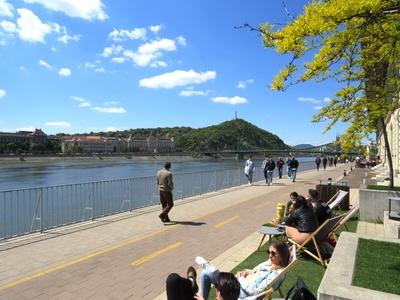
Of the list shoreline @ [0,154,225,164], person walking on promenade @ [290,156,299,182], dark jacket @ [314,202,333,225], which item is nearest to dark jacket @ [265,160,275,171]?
person walking on promenade @ [290,156,299,182]

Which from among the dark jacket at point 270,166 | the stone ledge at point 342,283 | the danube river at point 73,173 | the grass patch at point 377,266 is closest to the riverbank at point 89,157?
the danube river at point 73,173

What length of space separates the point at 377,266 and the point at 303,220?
2.16 m

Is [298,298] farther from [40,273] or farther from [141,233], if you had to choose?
[141,233]

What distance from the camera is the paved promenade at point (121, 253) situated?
5988mm

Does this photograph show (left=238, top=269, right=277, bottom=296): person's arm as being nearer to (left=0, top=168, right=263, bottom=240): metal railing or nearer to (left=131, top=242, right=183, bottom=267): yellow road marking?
(left=131, top=242, right=183, bottom=267): yellow road marking

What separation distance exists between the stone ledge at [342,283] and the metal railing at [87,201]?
723cm

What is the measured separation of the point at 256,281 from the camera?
4562mm

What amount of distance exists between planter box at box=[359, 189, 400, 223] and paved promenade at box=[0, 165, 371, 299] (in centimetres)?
270

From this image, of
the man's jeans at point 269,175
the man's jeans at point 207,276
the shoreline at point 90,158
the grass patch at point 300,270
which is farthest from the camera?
the shoreline at point 90,158

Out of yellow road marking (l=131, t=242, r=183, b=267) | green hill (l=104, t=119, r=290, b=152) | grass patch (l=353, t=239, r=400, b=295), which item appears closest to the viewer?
grass patch (l=353, t=239, r=400, b=295)

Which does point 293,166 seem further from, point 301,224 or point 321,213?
point 301,224

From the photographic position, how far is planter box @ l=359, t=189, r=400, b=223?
1066cm

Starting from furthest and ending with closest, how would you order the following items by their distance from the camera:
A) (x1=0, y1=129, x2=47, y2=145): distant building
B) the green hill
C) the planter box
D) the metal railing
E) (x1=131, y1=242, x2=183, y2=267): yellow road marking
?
(x1=0, y1=129, x2=47, y2=145): distant building, the green hill, the planter box, the metal railing, (x1=131, y1=242, x2=183, y2=267): yellow road marking

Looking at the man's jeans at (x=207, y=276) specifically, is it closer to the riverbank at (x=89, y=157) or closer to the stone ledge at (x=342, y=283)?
the stone ledge at (x=342, y=283)
